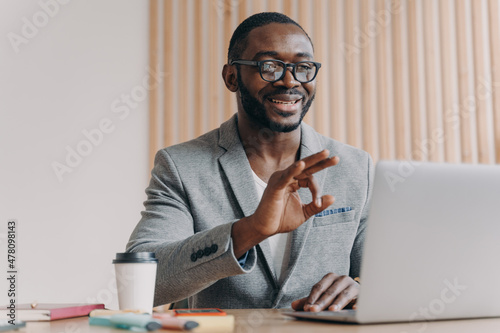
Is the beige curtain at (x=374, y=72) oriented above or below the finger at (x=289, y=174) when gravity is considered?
above

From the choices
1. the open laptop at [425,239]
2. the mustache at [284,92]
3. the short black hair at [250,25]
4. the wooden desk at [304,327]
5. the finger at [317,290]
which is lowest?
the finger at [317,290]

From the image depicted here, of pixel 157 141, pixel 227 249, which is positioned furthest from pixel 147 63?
pixel 227 249

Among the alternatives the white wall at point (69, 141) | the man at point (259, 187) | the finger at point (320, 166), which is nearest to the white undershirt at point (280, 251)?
the man at point (259, 187)

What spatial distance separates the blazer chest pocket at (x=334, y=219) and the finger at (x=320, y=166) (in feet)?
1.84

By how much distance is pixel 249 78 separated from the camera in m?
1.84

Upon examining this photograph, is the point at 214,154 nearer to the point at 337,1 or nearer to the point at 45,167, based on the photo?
the point at 45,167

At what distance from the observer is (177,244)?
4.55ft

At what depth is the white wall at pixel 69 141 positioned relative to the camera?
3.04 m

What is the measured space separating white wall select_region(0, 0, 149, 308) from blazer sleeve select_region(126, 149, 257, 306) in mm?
1528

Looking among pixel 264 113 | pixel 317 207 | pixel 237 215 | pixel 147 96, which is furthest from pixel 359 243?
pixel 147 96

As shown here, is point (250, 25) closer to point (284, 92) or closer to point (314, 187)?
point (284, 92)

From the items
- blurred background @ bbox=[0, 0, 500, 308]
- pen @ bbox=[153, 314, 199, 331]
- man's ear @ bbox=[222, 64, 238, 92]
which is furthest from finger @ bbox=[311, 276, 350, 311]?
blurred background @ bbox=[0, 0, 500, 308]

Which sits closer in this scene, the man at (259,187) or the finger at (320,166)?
the finger at (320,166)

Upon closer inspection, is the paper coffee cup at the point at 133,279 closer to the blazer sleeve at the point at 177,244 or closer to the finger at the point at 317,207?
the blazer sleeve at the point at 177,244
